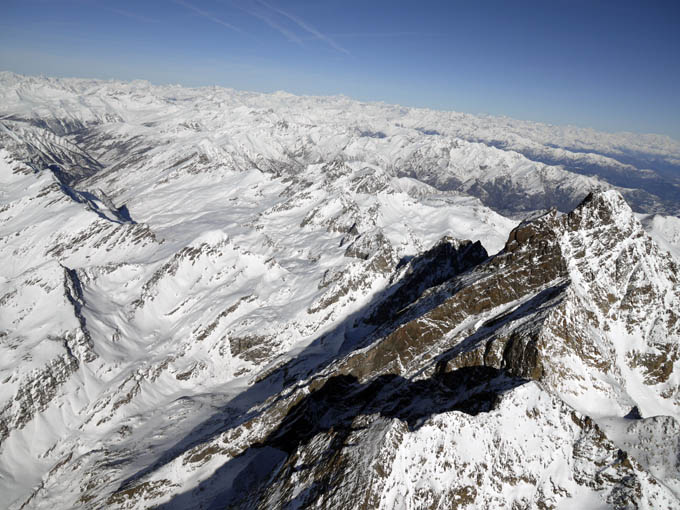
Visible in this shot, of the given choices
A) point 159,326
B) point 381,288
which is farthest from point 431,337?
point 159,326

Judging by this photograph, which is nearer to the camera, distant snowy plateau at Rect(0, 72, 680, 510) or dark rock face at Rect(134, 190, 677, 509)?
dark rock face at Rect(134, 190, 677, 509)

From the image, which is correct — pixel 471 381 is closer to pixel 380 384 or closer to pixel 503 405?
pixel 503 405

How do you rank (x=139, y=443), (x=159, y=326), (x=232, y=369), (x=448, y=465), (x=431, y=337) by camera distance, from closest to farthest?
1. (x=448, y=465)
2. (x=431, y=337)
3. (x=139, y=443)
4. (x=232, y=369)
5. (x=159, y=326)

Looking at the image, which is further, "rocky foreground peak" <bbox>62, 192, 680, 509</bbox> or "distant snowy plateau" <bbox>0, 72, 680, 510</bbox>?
"distant snowy plateau" <bbox>0, 72, 680, 510</bbox>

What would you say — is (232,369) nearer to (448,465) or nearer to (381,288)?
(381,288)

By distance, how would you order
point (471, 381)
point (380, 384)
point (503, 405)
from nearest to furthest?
point (503, 405) → point (471, 381) → point (380, 384)

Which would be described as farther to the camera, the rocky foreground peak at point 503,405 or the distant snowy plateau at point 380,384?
the distant snowy plateau at point 380,384

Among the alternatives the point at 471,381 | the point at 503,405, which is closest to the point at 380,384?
the point at 471,381

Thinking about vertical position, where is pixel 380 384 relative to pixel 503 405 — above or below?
below

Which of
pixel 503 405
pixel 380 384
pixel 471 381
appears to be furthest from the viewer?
pixel 380 384

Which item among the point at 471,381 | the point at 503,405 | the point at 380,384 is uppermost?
the point at 503,405

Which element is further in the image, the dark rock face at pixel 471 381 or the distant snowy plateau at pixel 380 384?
the distant snowy plateau at pixel 380 384
